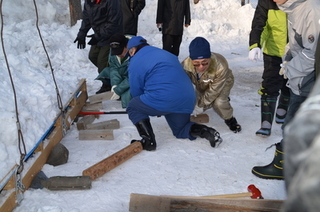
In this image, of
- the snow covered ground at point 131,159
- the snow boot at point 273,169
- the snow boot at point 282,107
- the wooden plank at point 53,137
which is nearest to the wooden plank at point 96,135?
the snow covered ground at point 131,159

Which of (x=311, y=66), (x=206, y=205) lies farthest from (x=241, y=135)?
(x=206, y=205)

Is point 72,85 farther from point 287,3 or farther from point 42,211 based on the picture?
point 287,3


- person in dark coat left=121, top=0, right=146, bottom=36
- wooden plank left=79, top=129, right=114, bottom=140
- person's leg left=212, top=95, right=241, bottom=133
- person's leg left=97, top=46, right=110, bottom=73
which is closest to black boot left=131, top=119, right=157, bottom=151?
wooden plank left=79, top=129, right=114, bottom=140

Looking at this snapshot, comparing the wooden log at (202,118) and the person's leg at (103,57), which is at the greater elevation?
the person's leg at (103,57)

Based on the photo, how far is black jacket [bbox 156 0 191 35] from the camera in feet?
22.1

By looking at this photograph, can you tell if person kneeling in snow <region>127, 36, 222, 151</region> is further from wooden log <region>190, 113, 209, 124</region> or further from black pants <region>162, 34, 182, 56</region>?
black pants <region>162, 34, 182, 56</region>

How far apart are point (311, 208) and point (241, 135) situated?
3737mm

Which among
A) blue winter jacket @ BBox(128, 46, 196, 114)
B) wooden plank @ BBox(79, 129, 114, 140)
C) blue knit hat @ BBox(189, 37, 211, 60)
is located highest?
blue knit hat @ BBox(189, 37, 211, 60)

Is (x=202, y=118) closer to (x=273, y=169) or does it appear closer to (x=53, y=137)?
(x=273, y=169)

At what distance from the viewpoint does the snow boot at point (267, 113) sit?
3.98 m

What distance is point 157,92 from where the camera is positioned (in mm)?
3678

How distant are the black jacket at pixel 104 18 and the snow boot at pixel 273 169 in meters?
3.30

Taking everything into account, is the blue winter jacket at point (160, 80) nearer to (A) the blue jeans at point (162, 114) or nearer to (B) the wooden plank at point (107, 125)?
(A) the blue jeans at point (162, 114)

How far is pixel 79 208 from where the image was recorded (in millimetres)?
2760
